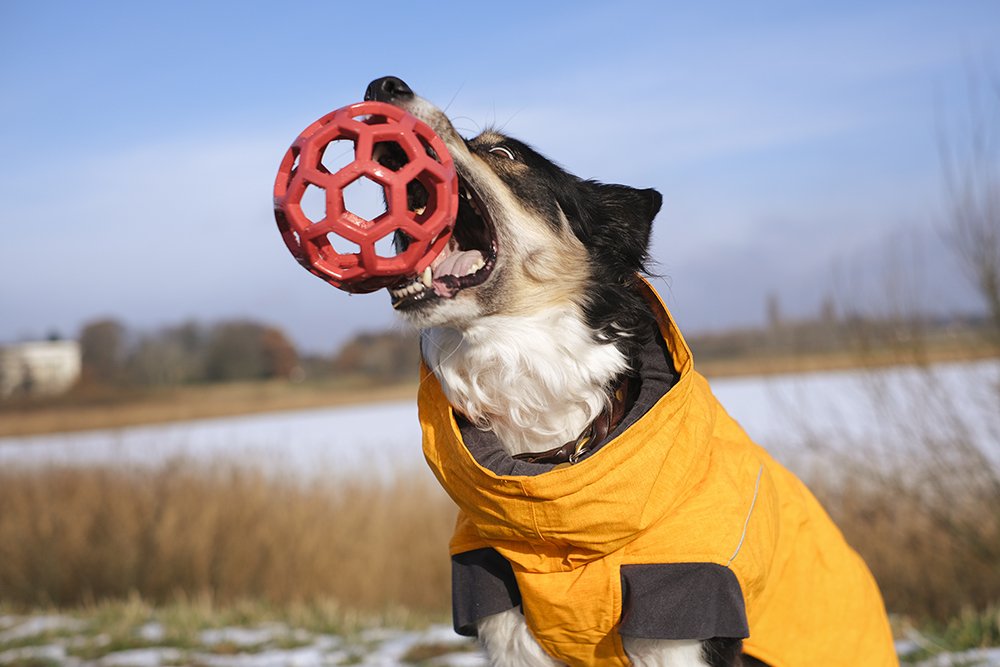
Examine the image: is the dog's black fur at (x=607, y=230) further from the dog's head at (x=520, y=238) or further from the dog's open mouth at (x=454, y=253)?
the dog's open mouth at (x=454, y=253)

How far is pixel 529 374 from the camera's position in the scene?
244 centimetres

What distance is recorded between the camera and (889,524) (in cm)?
685

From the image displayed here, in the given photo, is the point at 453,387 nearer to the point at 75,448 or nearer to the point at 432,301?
the point at 432,301

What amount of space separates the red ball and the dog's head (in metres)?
0.21

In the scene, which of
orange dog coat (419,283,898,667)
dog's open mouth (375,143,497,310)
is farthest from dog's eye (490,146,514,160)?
orange dog coat (419,283,898,667)

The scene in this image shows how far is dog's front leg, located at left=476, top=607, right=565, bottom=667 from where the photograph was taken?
2.29 meters

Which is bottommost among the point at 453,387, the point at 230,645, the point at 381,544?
the point at 381,544

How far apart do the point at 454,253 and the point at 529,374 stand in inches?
19.9

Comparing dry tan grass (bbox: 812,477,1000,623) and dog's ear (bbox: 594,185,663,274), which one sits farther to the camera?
dry tan grass (bbox: 812,477,1000,623)

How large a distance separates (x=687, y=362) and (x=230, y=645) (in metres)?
3.94

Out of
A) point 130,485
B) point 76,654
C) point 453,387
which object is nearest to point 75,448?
point 130,485

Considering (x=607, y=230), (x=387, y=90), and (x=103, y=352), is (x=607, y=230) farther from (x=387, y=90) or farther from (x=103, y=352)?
(x=103, y=352)

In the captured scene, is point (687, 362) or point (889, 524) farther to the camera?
point (889, 524)

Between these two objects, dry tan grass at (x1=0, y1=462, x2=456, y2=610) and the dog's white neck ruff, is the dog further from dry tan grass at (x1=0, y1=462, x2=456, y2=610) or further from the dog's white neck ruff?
dry tan grass at (x1=0, y1=462, x2=456, y2=610)
